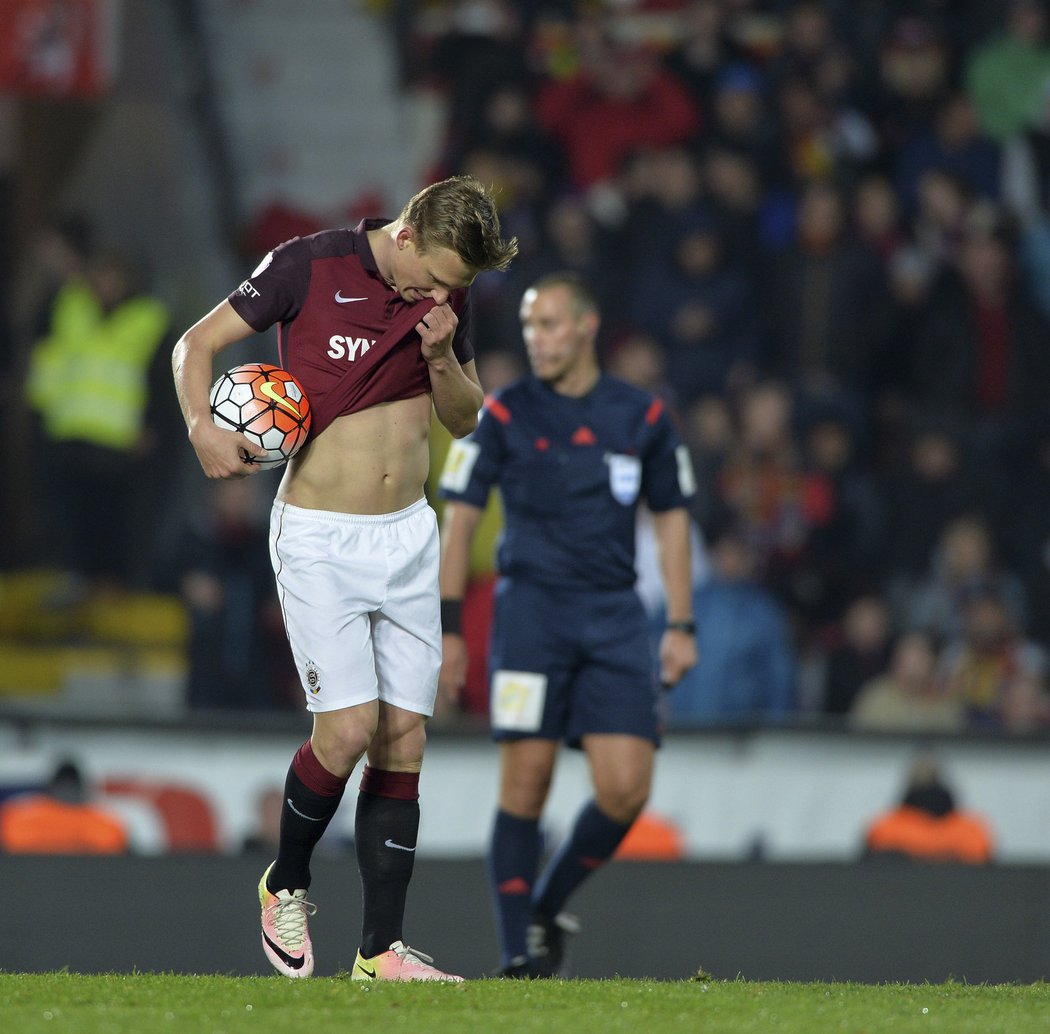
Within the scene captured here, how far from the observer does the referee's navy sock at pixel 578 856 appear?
6.06 meters

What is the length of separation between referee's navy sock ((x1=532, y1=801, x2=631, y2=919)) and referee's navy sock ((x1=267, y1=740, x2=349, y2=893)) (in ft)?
4.76

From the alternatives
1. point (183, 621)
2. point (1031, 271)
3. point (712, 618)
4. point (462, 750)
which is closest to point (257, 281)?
point (462, 750)

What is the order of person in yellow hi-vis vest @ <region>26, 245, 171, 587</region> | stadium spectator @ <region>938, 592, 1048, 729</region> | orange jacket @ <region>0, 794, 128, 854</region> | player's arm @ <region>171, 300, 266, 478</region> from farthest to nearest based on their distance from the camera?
person in yellow hi-vis vest @ <region>26, 245, 171, 587</region>
stadium spectator @ <region>938, 592, 1048, 729</region>
orange jacket @ <region>0, 794, 128, 854</region>
player's arm @ <region>171, 300, 266, 478</region>

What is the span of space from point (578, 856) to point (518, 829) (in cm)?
22

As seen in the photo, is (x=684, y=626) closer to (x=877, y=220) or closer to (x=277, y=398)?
(x=277, y=398)

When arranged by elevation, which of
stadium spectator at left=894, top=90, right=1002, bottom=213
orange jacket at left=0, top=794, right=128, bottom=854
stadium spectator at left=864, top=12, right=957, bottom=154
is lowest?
orange jacket at left=0, top=794, right=128, bottom=854

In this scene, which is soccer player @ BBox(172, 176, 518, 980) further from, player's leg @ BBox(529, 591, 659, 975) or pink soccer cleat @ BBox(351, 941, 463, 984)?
player's leg @ BBox(529, 591, 659, 975)

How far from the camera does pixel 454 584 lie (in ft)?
19.9

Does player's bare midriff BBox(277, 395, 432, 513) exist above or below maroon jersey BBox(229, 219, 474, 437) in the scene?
below

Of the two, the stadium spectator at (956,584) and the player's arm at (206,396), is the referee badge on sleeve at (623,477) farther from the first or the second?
the stadium spectator at (956,584)

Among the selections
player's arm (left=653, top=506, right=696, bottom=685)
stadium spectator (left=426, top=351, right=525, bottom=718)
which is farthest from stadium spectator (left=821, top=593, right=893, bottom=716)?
player's arm (left=653, top=506, right=696, bottom=685)

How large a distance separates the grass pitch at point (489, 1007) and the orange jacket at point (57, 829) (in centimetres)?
327

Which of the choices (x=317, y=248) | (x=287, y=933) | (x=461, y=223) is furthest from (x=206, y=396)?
(x=287, y=933)

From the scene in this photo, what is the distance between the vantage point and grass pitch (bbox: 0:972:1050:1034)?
12.6 ft
